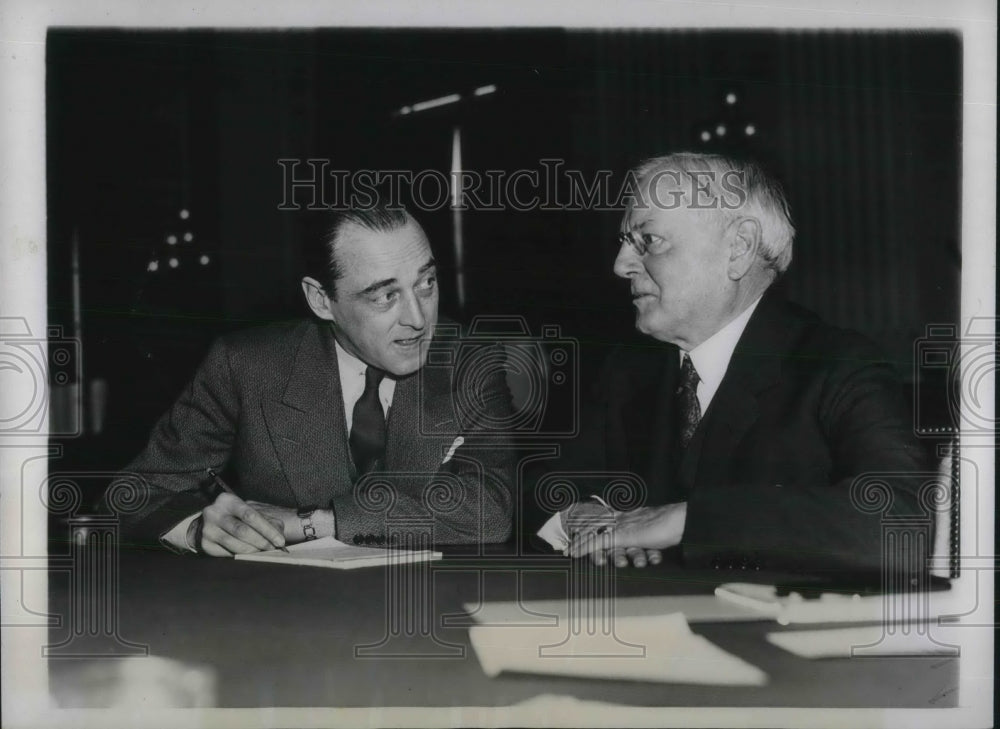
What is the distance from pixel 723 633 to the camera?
3166 mm

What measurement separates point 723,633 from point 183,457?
1.80 m

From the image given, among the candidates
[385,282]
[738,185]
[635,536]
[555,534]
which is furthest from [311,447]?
[738,185]

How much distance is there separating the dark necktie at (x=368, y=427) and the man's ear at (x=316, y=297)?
0.75 feet

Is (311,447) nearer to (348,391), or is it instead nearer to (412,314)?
(348,391)

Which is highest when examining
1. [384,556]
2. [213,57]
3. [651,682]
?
[213,57]

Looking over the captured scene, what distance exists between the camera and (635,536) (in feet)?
10.5

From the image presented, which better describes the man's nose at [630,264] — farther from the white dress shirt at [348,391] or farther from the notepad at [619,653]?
the notepad at [619,653]

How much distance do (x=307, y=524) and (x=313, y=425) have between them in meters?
0.31

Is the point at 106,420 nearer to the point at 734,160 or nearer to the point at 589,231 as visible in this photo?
the point at 589,231

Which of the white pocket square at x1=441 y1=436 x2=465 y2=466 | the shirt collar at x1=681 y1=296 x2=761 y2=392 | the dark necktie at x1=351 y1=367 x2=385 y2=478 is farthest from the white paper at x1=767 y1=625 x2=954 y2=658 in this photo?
the dark necktie at x1=351 y1=367 x2=385 y2=478

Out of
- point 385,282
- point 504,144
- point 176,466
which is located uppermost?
point 504,144

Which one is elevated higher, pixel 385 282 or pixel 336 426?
pixel 385 282

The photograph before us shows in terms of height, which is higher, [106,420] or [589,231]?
[589,231]
